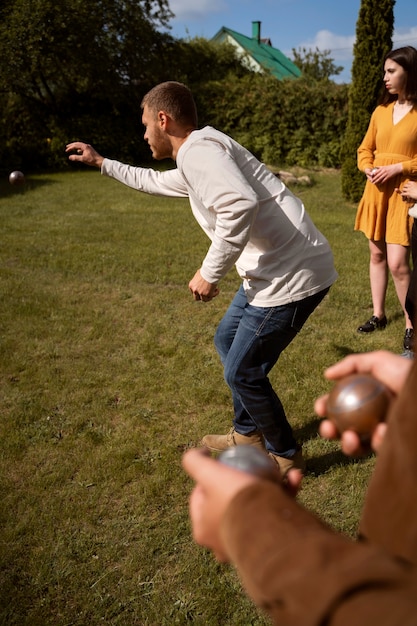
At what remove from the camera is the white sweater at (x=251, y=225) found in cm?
277

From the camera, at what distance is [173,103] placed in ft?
10.0

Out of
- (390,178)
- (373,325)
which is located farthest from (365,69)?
(373,325)

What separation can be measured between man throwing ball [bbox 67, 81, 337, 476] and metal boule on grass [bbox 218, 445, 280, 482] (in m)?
1.77

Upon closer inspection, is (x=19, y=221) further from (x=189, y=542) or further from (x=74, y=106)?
(x=74, y=106)

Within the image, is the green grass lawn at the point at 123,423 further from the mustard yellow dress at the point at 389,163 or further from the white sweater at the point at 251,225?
the white sweater at the point at 251,225

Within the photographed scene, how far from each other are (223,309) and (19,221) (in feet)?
19.9

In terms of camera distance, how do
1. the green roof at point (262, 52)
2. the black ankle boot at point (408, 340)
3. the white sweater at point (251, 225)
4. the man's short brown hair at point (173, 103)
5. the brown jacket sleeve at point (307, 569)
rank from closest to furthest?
1. the brown jacket sleeve at point (307, 569)
2. the white sweater at point (251, 225)
3. the man's short brown hair at point (173, 103)
4. the black ankle boot at point (408, 340)
5. the green roof at point (262, 52)

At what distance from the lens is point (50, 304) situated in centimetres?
655

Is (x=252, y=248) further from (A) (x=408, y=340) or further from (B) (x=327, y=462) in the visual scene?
(A) (x=408, y=340)

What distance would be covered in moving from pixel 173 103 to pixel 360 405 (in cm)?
225

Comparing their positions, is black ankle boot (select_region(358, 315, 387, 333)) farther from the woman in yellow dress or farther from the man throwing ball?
the man throwing ball

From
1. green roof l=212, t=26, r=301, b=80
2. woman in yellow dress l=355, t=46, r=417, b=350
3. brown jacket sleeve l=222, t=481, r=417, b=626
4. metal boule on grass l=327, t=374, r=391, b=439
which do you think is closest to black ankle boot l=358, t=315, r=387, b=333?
woman in yellow dress l=355, t=46, r=417, b=350

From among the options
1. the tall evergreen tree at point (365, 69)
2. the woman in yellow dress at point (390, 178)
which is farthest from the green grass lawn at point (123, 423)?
the tall evergreen tree at point (365, 69)

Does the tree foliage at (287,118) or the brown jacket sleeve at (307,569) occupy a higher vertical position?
the tree foliage at (287,118)
